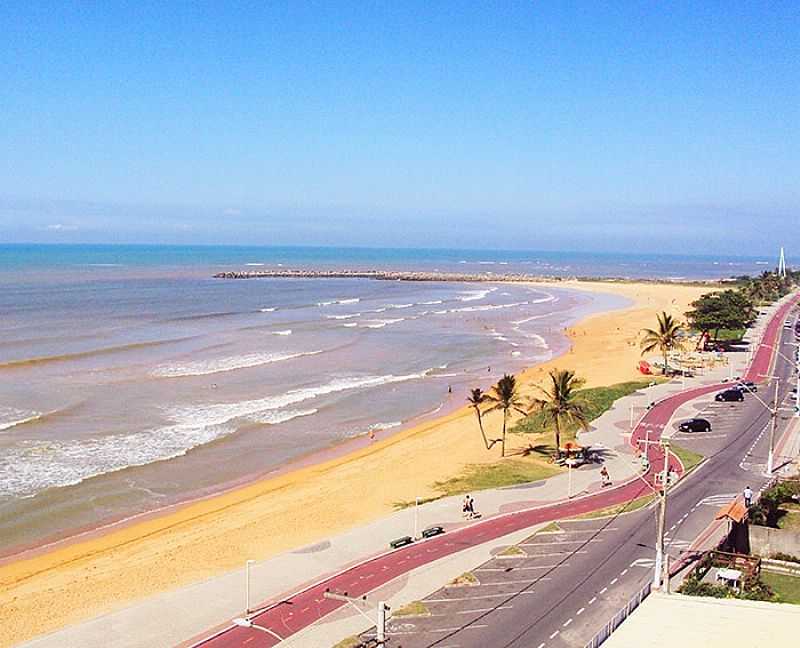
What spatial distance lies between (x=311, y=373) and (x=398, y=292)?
96.0 m

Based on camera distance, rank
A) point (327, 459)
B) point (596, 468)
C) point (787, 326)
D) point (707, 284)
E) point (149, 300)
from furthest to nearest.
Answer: point (707, 284) < point (149, 300) < point (787, 326) < point (327, 459) < point (596, 468)

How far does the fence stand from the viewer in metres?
20.5

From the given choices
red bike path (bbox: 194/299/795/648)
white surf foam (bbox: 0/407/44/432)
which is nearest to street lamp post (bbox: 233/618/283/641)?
red bike path (bbox: 194/299/795/648)

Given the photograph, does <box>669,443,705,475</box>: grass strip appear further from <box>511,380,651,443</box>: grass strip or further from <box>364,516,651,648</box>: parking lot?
<box>364,516,651,648</box>: parking lot

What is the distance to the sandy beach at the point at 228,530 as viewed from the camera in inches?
1088

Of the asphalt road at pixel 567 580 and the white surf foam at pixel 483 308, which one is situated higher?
the white surf foam at pixel 483 308

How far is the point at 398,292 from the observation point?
164250mm

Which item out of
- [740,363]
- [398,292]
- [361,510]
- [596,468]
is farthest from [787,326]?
[398,292]

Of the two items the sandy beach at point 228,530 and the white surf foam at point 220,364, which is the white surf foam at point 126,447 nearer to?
the sandy beach at point 228,530

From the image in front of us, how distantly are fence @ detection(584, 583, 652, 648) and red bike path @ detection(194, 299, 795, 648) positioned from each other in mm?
5049

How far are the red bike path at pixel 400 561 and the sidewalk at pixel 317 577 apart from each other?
0.47 meters

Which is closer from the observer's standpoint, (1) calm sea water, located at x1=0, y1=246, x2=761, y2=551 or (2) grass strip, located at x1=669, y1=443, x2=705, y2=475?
(2) grass strip, located at x1=669, y1=443, x2=705, y2=475

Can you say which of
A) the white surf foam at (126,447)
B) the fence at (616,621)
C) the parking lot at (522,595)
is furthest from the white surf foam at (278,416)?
the fence at (616,621)

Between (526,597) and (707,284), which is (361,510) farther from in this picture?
(707,284)
